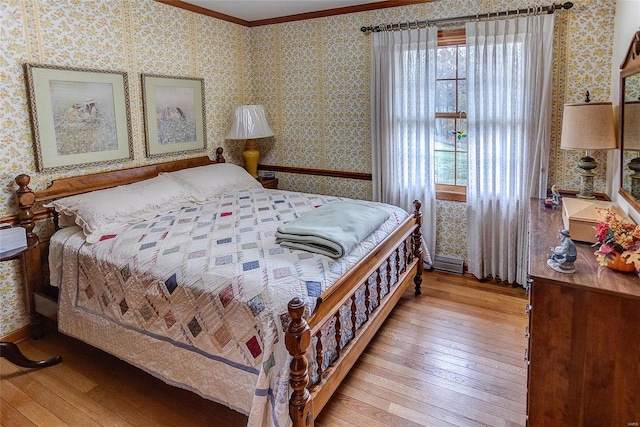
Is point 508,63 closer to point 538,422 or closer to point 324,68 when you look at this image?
point 324,68

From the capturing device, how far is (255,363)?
179 centimetres

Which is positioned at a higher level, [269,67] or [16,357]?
[269,67]

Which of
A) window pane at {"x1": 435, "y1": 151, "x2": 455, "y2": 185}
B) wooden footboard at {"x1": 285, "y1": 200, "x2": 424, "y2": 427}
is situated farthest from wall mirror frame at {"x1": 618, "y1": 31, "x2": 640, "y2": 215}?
window pane at {"x1": 435, "y1": 151, "x2": 455, "y2": 185}

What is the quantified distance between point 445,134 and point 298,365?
2.75 meters

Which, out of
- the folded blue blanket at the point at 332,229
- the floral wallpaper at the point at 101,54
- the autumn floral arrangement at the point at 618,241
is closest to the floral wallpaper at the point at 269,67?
the floral wallpaper at the point at 101,54

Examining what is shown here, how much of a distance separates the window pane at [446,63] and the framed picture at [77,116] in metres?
2.61

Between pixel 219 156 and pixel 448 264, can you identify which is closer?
pixel 448 264

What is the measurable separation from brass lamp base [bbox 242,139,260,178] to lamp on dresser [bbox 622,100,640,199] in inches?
125

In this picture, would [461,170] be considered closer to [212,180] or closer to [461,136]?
[461,136]

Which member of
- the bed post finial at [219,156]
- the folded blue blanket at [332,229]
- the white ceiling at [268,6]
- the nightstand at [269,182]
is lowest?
the folded blue blanket at [332,229]

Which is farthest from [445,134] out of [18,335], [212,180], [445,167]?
[18,335]

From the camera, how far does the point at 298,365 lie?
65.3 inches

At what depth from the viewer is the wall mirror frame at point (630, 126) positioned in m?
2.01

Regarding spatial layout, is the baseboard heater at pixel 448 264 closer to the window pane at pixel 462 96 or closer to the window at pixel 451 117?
the window at pixel 451 117
